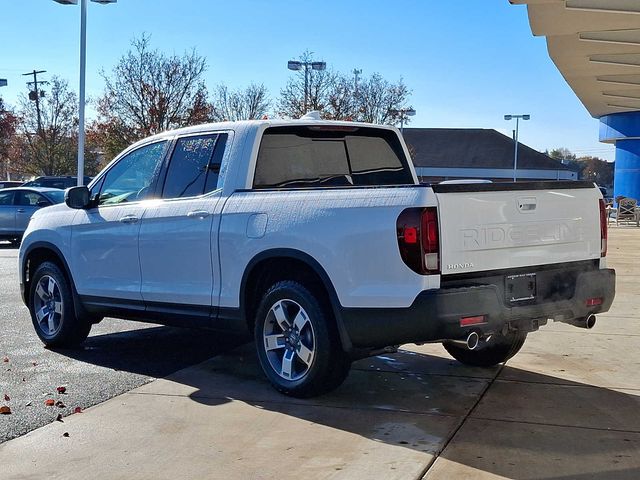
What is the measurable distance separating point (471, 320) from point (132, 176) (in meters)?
3.59

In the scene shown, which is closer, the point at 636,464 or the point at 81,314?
the point at 636,464

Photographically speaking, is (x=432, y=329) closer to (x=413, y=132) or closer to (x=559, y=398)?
(x=559, y=398)

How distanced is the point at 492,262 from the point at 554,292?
0.67 m

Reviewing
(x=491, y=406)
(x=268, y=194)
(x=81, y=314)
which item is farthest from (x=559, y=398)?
(x=81, y=314)

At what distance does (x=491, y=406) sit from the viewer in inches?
219

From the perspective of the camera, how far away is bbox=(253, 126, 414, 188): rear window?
6402mm

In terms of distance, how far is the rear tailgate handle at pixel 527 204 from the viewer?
5.33 meters

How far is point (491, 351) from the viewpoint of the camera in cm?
668

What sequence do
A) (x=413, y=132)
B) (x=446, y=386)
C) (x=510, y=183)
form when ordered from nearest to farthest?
(x=510, y=183), (x=446, y=386), (x=413, y=132)

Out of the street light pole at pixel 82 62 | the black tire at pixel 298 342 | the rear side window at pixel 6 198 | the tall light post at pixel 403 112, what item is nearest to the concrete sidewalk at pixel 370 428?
the black tire at pixel 298 342

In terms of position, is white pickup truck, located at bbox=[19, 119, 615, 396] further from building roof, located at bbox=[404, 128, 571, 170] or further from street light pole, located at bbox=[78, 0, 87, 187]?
building roof, located at bbox=[404, 128, 571, 170]

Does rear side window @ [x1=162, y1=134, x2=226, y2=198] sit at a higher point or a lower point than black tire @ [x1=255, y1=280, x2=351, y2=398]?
higher

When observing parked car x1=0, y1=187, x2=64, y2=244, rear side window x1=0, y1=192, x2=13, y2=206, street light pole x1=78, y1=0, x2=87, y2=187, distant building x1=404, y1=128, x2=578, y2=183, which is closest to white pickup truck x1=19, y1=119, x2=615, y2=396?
parked car x1=0, y1=187, x2=64, y2=244

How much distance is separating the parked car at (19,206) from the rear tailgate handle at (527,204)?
56.2ft
